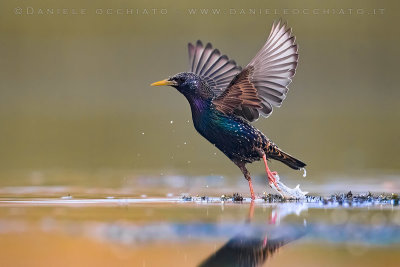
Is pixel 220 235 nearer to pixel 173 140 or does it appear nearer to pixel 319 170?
pixel 319 170

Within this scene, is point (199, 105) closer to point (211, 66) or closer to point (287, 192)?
point (211, 66)

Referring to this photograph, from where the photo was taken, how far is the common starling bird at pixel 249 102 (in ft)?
28.0

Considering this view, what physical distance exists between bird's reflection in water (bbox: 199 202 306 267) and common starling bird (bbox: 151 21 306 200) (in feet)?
4.99

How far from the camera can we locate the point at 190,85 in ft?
29.3

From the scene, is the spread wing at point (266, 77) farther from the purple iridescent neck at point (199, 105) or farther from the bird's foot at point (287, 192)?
the bird's foot at point (287, 192)

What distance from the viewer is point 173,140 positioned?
47.3ft

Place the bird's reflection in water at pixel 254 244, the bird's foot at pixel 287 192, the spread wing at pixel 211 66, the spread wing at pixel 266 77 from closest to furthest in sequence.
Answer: the bird's reflection in water at pixel 254 244 < the spread wing at pixel 266 77 < the bird's foot at pixel 287 192 < the spread wing at pixel 211 66

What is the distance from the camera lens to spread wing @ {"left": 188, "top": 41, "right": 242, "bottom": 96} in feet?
32.0

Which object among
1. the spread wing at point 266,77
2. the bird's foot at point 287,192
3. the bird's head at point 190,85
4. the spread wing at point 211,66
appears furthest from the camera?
the spread wing at point 211,66

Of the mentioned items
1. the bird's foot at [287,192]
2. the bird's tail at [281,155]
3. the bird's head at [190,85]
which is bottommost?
the bird's foot at [287,192]

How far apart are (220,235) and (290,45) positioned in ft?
9.33

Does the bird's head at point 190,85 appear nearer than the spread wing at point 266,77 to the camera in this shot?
No

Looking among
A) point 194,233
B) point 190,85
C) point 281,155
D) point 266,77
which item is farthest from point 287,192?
point 194,233

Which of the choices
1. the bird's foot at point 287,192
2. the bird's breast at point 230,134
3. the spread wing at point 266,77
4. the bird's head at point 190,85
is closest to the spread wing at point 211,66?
the bird's head at point 190,85
